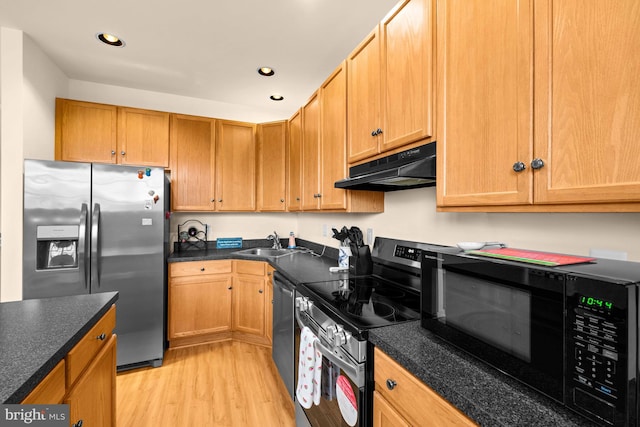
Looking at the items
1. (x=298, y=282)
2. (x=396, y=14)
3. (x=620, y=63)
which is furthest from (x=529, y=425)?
(x=396, y=14)

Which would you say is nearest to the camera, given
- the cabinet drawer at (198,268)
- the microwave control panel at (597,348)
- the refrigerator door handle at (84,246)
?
the microwave control panel at (597,348)

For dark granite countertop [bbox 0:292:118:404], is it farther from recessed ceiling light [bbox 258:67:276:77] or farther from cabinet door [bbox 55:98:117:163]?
recessed ceiling light [bbox 258:67:276:77]

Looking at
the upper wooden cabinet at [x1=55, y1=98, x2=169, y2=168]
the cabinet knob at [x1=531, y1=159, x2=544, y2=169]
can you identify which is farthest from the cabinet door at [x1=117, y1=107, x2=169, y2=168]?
the cabinet knob at [x1=531, y1=159, x2=544, y2=169]

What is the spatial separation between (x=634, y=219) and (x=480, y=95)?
55cm

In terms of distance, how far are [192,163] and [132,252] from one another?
1.06m

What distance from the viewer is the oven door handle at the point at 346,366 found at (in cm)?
104

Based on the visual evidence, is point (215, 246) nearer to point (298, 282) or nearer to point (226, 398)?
point (226, 398)

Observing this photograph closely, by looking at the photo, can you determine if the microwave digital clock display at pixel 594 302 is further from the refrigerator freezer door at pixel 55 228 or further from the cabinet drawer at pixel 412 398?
the refrigerator freezer door at pixel 55 228

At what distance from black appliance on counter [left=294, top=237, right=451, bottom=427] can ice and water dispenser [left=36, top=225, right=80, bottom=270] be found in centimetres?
183

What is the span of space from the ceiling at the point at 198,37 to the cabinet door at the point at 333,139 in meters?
0.40

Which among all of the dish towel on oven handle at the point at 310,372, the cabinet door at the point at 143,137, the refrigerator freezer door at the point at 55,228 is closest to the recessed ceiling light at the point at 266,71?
the cabinet door at the point at 143,137

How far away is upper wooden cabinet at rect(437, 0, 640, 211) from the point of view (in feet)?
2.03

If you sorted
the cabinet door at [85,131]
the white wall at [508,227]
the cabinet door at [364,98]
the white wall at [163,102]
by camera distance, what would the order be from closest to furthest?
the white wall at [508,227] → the cabinet door at [364,98] → the cabinet door at [85,131] → the white wall at [163,102]

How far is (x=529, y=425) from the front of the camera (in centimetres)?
58
